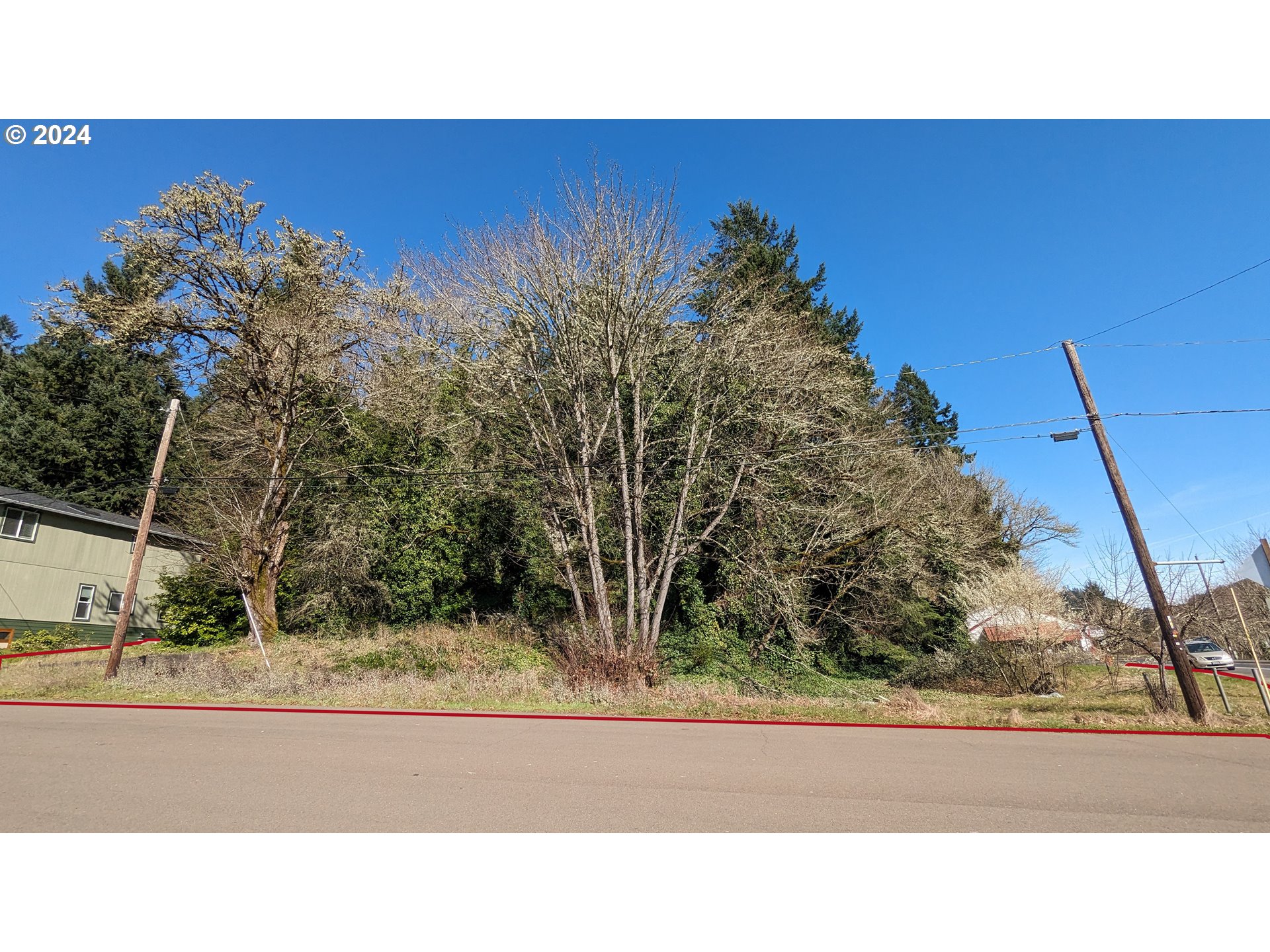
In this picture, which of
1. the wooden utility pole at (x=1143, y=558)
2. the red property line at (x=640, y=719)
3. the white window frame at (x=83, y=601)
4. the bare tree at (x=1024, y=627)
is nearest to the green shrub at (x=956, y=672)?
the bare tree at (x=1024, y=627)

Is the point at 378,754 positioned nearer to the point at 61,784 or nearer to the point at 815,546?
the point at 61,784

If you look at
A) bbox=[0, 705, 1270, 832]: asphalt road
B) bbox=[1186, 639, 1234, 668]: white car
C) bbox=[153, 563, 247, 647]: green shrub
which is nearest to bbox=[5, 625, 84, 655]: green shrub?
Result: bbox=[153, 563, 247, 647]: green shrub

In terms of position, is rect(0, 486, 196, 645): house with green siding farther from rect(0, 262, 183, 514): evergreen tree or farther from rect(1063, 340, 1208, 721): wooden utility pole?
rect(1063, 340, 1208, 721): wooden utility pole

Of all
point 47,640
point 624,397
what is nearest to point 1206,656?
point 624,397

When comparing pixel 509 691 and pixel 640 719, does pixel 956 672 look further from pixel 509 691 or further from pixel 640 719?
pixel 509 691

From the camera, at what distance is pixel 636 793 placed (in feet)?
19.4

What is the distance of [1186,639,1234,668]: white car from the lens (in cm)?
2691

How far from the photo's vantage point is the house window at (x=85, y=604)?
26.8m

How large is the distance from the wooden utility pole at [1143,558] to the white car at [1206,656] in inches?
796

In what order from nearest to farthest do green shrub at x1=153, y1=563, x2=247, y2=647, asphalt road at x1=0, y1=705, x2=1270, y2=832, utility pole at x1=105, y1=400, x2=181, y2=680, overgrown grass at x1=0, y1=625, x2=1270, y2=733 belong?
asphalt road at x1=0, y1=705, x2=1270, y2=832 → overgrown grass at x1=0, y1=625, x2=1270, y2=733 → utility pole at x1=105, y1=400, x2=181, y2=680 → green shrub at x1=153, y1=563, x2=247, y2=647

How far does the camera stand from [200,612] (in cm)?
2272

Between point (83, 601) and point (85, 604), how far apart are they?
157mm

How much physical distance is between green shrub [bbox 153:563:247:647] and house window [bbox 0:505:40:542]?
23.7 feet

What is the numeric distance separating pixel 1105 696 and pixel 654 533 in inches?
479
